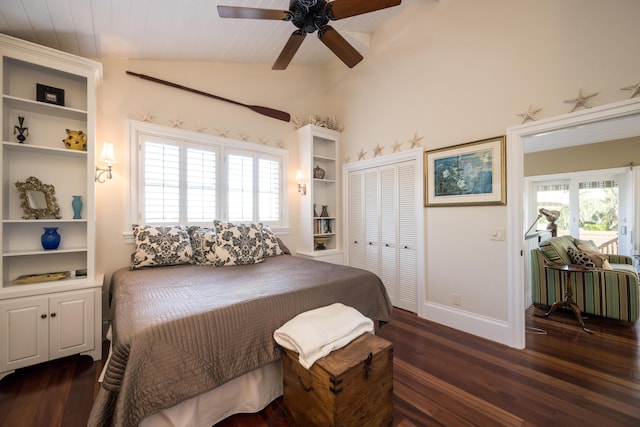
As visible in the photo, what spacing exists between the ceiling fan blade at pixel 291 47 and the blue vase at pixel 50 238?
8.06 feet

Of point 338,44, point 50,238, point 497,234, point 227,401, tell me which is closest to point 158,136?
point 50,238

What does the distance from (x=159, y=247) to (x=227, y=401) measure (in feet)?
5.31

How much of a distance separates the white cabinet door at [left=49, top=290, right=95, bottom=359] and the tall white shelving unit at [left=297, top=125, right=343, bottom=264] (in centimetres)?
244

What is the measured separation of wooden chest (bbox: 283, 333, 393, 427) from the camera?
1.25 m

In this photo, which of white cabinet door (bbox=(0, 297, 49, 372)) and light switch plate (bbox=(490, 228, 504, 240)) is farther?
light switch plate (bbox=(490, 228, 504, 240))

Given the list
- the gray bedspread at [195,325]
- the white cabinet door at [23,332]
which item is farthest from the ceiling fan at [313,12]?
the white cabinet door at [23,332]

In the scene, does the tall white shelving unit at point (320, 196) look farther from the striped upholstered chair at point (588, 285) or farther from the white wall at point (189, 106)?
the striped upholstered chair at point (588, 285)

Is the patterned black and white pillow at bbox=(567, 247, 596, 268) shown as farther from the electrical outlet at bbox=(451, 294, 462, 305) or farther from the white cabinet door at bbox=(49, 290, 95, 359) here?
the white cabinet door at bbox=(49, 290, 95, 359)

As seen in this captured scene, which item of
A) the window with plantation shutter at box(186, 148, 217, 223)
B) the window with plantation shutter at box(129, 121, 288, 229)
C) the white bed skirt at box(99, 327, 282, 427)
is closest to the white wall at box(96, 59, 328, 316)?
the window with plantation shutter at box(129, 121, 288, 229)

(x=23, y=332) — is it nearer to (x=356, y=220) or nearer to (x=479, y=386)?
(x=479, y=386)

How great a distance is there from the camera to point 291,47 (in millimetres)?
2180

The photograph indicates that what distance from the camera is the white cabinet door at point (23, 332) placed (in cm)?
188

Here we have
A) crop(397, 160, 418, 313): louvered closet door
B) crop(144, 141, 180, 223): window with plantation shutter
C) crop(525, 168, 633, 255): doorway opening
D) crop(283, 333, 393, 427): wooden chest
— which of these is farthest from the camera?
crop(525, 168, 633, 255): doorway opening

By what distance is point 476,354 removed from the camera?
2.29 meters
